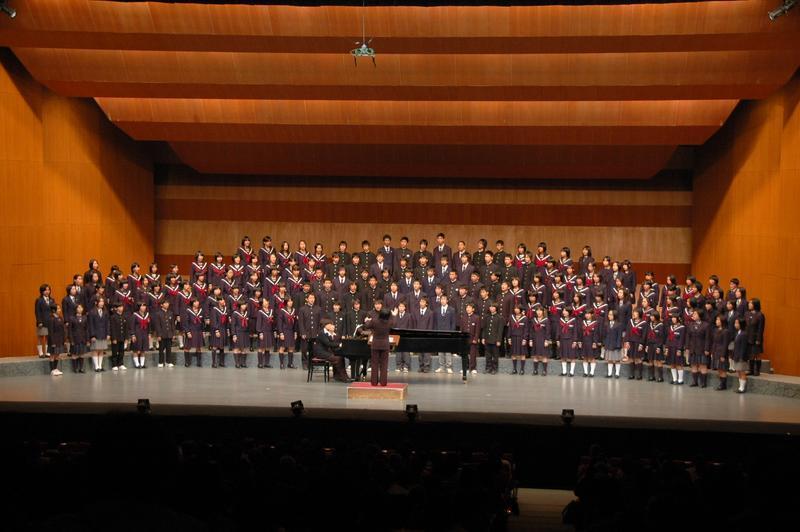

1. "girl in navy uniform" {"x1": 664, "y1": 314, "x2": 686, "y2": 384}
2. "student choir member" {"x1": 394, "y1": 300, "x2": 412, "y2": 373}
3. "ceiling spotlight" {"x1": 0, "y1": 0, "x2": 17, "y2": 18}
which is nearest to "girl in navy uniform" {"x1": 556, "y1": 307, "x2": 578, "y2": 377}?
"girl in navy uniform" {"x1": 664, "y1": 314, "x2": 686, "y2": 384}

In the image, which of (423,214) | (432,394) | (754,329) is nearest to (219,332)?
(432,394)

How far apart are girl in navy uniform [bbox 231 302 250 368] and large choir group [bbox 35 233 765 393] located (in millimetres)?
24

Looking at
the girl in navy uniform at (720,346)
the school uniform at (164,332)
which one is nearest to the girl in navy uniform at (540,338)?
the girl in navy uniform at (720,346)

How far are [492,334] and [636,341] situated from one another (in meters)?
2.28

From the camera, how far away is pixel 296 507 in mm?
4074

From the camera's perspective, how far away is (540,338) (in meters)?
16.5

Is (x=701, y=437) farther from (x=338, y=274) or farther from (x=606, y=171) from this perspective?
(x=606, y=171)

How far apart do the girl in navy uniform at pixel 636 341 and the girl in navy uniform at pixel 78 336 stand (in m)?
8.56

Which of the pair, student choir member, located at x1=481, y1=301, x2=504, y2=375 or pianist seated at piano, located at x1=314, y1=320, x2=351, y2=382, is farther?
student choir member, located at x1=481, y1=301, x2=504, y2=375

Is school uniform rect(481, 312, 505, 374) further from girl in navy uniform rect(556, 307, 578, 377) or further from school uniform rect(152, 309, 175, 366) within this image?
school uniform rect(152, 309, 175, 366)

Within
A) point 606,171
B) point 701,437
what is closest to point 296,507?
point 701,437

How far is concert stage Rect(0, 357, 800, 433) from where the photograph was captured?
12.9m

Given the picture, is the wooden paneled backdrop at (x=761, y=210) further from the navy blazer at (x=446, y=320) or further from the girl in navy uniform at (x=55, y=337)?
the girl in navy uniform at (x=55, y=337)

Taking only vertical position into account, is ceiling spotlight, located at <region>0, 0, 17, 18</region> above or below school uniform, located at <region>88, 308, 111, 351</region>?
above
